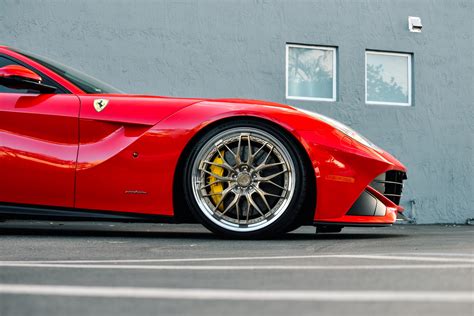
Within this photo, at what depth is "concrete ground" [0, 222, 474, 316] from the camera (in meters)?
2.28

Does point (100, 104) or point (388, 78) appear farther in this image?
point (388, 78)

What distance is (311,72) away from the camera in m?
13.0

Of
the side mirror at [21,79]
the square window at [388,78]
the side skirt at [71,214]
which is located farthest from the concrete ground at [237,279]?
the square window at [388,78]

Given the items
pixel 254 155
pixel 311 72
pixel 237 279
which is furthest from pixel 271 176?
pixel 311 72

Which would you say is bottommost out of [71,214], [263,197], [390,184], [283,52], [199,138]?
[71,214]

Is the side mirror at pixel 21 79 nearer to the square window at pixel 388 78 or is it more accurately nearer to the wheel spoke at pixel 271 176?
the wheel spoke at pixel 271 176

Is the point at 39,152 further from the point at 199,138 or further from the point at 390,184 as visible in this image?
the point at 390,184

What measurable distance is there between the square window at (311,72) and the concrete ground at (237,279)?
8.21 metres

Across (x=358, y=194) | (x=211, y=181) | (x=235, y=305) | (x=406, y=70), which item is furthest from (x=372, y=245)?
(x=406, y=70)

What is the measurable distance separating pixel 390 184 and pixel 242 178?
105cm

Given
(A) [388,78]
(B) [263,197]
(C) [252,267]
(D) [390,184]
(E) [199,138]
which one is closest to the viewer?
(C) [252,267]

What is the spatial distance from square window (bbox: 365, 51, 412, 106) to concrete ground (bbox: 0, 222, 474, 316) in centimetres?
876

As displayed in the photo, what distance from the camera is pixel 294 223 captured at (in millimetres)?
5094

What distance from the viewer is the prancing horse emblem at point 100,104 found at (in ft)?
17.4
